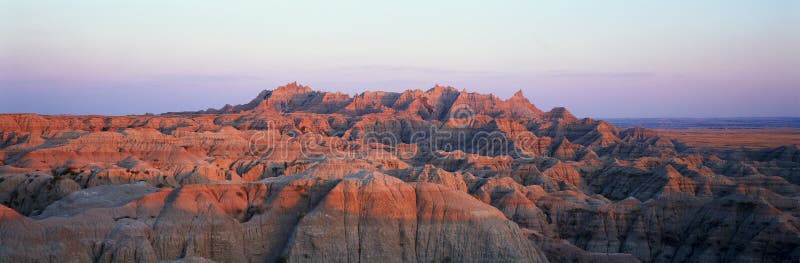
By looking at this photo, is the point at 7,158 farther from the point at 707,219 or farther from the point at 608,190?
the point at 707,219

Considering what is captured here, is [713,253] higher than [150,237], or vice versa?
[150,237]

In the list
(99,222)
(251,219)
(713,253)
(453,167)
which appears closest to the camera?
(99,222)

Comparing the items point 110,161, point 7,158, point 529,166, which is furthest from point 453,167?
point 7,158

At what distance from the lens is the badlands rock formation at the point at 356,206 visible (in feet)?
160

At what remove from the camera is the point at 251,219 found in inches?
2042

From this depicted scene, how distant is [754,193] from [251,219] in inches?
2070

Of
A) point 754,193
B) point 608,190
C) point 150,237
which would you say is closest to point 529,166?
point 608,190

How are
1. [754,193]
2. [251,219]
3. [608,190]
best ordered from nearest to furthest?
[251,219], [754,193], [608,190]

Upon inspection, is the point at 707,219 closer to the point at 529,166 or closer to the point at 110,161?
the point at 529,166

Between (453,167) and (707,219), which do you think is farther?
(453,167)

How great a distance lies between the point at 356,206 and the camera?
5162 cm

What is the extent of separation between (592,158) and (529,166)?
26125 millimetres

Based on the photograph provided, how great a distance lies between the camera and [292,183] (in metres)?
54.3

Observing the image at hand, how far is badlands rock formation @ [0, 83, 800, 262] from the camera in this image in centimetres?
4891
